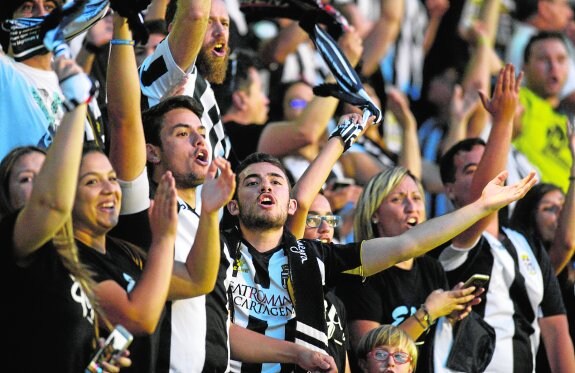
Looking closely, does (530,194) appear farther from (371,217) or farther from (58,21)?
(58,21)

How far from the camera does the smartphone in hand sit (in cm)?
412

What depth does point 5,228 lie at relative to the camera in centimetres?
405

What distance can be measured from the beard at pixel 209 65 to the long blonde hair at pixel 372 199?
940mm

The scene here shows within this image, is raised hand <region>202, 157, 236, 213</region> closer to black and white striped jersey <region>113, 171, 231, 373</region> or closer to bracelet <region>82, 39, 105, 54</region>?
black and white striped jersey <region>113, 171, 231, 373</region>

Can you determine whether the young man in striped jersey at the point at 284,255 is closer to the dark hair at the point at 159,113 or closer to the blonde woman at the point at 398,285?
the blonde woman at the point at 398,285

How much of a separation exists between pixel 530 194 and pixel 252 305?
279 cm

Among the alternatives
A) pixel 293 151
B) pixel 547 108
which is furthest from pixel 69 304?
pixel 547 108

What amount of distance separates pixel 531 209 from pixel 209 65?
2.43 m

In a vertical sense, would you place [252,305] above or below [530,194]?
below

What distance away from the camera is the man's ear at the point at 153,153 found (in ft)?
17.0

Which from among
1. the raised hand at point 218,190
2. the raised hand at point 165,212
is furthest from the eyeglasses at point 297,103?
the raised hand at point 165,212

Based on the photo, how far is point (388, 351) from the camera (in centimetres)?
554

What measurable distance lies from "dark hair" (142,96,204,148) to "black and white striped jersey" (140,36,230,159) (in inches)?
12.3

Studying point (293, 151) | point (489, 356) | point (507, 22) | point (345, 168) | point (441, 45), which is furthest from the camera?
point (507, 22)
